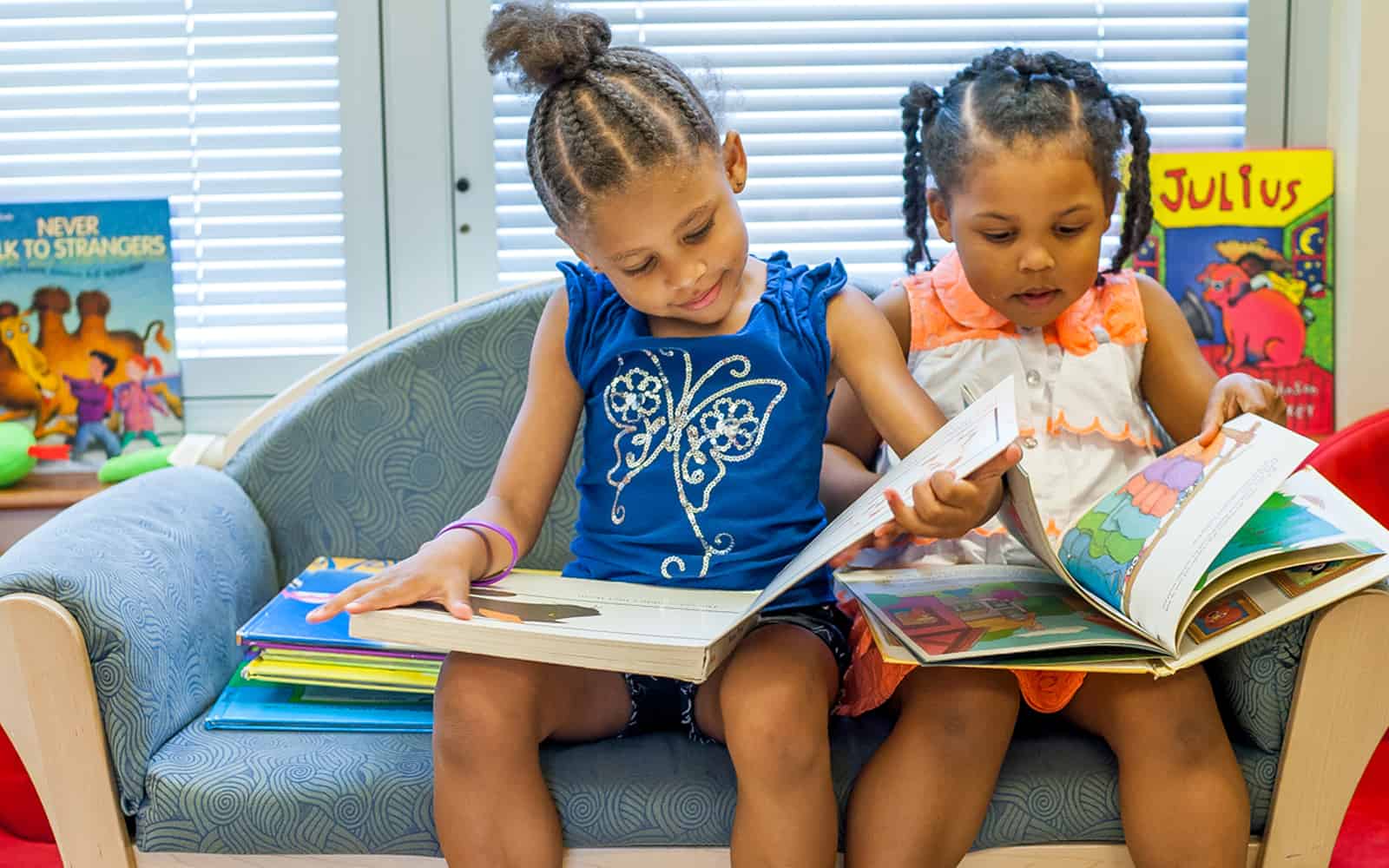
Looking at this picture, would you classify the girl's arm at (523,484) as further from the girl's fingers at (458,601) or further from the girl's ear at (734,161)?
the girl's ear at (734,161)

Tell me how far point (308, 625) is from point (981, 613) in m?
0.67

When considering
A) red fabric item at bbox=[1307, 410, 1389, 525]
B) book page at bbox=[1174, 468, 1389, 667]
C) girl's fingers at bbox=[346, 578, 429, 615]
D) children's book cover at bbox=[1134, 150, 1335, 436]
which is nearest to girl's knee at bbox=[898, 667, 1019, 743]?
book page at bbox=[1174, 468, 1389, 667]

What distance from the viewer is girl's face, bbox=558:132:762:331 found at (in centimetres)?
114

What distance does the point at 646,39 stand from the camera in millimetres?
1822

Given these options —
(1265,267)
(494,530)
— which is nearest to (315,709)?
(494,530)

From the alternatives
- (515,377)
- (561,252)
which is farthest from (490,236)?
(515,377)

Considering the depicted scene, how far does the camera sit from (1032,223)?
4.08 feet

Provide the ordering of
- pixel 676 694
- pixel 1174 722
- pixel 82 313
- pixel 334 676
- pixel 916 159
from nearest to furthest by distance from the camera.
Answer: pixel 1174 722
pixel 676 694
pixel 334 676
pixel 916 159
pixel 82 313

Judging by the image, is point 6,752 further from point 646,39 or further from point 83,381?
point 646,39

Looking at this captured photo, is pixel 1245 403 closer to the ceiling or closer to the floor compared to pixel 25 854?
closer to the ceiling

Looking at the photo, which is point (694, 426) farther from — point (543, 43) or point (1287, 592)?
point (1287, 592)

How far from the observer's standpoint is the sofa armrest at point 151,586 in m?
1.15

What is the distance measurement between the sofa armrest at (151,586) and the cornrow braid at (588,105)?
20.5 inches

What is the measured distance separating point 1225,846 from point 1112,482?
1.27ft
